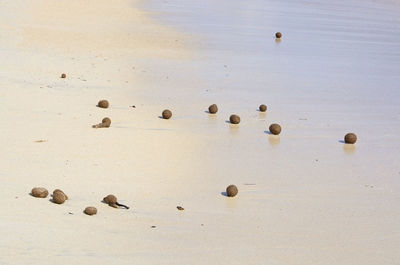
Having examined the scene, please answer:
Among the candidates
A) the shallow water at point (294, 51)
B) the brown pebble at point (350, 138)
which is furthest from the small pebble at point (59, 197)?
the shallow water at point (294, 51)

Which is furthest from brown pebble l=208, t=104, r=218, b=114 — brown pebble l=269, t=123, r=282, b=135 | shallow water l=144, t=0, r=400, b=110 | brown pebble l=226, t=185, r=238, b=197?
brown pebble l=226, t=185, r=238, b=197

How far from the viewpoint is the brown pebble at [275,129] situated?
855cm

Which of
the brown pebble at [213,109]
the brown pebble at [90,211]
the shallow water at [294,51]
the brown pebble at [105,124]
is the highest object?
the shallow water at [294,51]

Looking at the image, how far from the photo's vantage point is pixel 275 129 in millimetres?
8555

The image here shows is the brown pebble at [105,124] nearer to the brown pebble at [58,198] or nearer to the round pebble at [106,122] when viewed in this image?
the round pebble at [106,122]

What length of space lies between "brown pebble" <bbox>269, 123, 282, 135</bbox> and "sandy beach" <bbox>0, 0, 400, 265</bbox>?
0.30 ft

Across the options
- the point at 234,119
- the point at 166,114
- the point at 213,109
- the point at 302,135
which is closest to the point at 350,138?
the point at 302,135

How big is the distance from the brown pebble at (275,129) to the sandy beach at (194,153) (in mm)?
92

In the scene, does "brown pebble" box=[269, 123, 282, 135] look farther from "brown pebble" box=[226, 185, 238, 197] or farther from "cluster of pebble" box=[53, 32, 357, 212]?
"brown pebble" box=[226, 185, 238, 197]

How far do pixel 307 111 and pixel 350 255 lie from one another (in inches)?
186

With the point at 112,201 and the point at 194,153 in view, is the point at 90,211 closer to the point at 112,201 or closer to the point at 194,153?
the point at 112,201

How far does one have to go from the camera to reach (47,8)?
813 inches

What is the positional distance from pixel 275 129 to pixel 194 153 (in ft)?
4.31

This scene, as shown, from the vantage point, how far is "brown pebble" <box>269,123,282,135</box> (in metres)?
8.55
